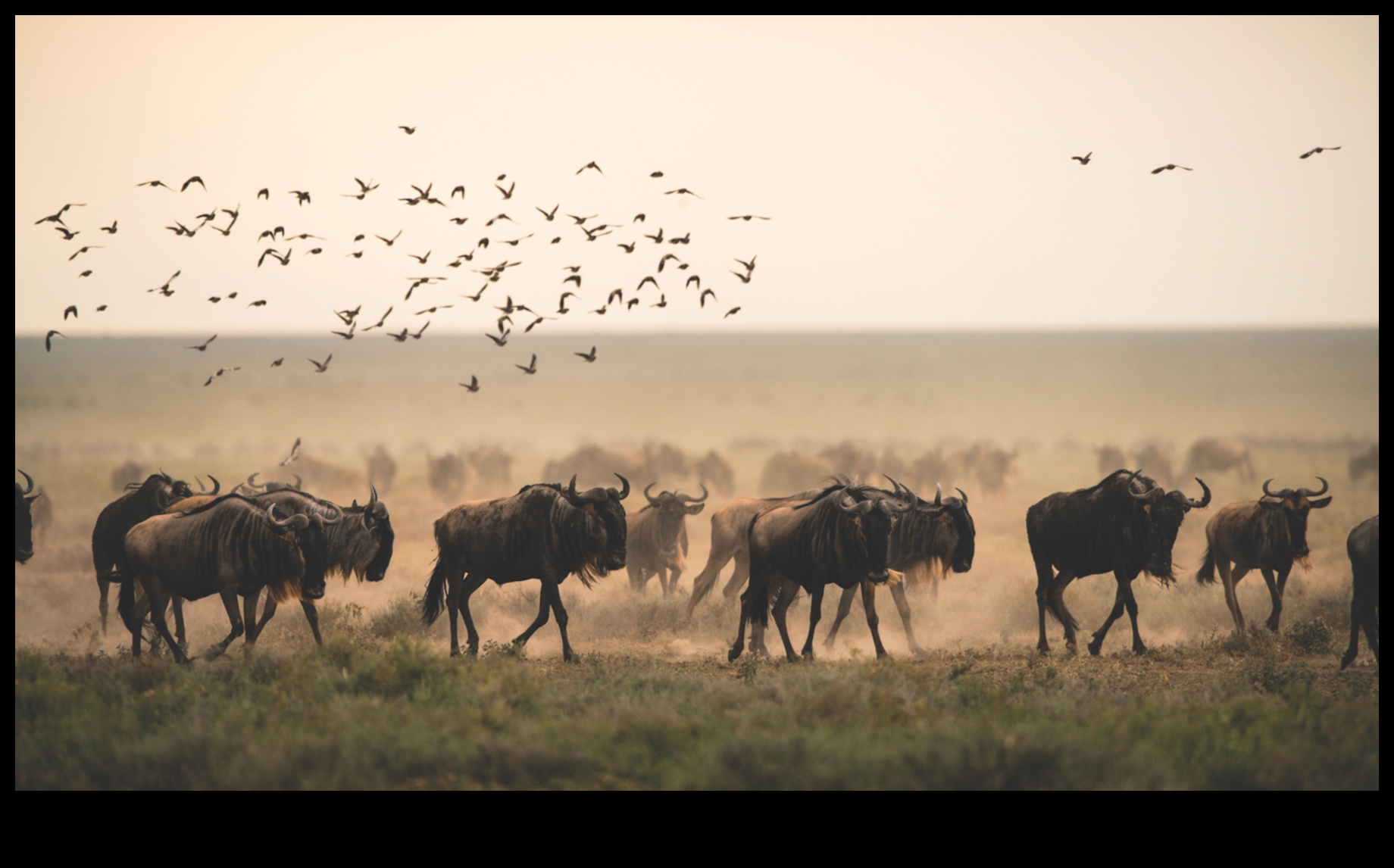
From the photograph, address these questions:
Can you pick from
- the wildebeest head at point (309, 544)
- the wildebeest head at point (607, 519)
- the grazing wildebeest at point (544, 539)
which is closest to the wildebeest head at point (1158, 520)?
the wildebeest head at point (607, 519)

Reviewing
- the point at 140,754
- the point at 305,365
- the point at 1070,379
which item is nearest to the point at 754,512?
the point at 140,754

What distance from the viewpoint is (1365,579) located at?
11.8 m

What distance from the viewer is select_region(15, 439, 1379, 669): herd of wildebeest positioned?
11.7 m

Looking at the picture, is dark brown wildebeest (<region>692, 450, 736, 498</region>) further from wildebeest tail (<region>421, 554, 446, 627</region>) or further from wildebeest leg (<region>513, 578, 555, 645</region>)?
wildebeest leg (<region>513, 578, 555, 645</region>)

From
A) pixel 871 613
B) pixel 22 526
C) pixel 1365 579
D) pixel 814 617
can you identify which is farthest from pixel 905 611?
pixel 22 526

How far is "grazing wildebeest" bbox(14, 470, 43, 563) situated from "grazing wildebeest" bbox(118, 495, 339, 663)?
1.58 metres

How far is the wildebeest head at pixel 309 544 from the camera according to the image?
11742 mm

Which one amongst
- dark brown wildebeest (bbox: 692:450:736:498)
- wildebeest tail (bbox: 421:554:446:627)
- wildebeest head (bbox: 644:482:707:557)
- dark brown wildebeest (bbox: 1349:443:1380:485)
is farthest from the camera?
dark brown wildebeest (bbox: 1349:443:1380:485)

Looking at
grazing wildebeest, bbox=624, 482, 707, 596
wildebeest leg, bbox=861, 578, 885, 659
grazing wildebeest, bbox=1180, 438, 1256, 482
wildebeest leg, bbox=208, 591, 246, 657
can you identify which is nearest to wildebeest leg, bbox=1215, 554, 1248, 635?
wildebeest leg, bbox=861, 578, 885, 659

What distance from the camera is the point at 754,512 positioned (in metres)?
14.2

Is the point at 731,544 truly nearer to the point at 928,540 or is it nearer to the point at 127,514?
the point at 928,540
